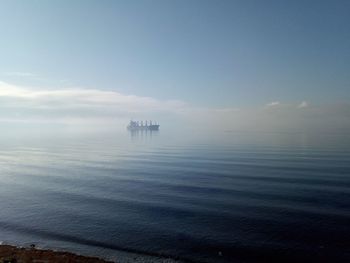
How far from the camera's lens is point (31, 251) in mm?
33719

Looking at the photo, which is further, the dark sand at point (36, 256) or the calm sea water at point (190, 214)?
the calm sea water at point (190, 214)

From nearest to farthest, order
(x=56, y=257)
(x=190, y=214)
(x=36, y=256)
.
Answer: (x=56, y=257)
(x=36, y=256)
(x=190, y=214)

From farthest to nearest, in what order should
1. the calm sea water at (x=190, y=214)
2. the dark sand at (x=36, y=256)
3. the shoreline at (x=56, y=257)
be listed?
the calm sea water at (x=190, y=214) → the shoreline at (x=56, y=257) → the dark sand at (x=36, y=256)

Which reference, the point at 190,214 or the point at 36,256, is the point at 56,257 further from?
the point at 190,214

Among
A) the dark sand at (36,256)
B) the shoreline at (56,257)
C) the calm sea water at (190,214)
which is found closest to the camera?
the dark sand at (36,256)

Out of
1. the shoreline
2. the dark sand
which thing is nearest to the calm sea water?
Result: the shoreline

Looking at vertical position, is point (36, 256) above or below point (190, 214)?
below

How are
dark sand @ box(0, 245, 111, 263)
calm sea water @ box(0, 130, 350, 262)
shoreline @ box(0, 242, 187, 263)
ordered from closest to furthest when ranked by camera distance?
1. dark sand @ box(0, 245, 111, 263)
2. shoreline @ box(0, 242, 187, 263)
3. calm sea water @ box(0, 130, 350, 262)

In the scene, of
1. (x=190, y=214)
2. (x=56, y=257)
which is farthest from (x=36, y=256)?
(x=190, y=214)

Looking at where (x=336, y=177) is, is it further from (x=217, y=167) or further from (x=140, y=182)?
(x=140, y=182)

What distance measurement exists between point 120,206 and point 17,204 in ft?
65.5

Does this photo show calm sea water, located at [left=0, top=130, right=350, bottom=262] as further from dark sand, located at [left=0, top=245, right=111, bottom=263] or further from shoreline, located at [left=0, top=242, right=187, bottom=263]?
dark sand, located at [left=0, top=245, right=111, bottom=263]

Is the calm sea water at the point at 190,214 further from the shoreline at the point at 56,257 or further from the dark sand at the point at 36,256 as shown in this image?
the dark sand at the point at 36,256

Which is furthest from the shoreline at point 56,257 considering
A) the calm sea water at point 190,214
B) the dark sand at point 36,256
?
the calm sea water at point 190,214
